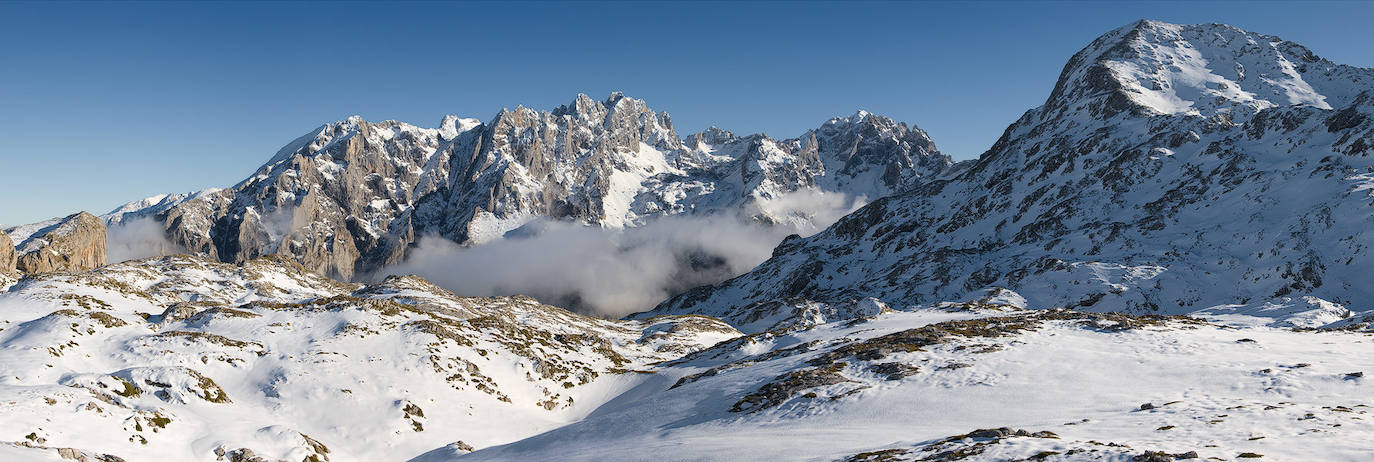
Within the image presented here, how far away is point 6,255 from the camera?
150 m

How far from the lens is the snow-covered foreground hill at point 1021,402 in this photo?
72.8ft

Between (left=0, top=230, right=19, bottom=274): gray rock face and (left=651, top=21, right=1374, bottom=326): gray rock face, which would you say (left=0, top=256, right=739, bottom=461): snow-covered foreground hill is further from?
(left=0, top=230, right=19, bottom=274): gray rock face

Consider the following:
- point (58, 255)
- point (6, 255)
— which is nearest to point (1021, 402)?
point (6, 255)

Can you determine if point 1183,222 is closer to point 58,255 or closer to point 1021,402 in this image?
point 1021,402

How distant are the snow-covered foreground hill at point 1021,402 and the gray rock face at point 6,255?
179409 mm

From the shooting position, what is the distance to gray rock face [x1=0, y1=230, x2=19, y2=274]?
5758 inches

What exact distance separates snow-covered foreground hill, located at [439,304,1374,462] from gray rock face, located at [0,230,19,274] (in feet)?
589

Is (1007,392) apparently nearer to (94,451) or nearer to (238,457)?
(238,457)

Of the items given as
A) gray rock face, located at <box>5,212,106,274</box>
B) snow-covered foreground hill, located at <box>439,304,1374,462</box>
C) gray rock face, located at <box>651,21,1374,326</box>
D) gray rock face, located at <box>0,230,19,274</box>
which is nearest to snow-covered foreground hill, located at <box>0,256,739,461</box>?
snow-covered foreground hill, located at <box>439,304,1374,462</box>

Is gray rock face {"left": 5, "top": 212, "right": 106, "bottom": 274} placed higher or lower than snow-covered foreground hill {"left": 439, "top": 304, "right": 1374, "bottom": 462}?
higher

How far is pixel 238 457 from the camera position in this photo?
33.4 m

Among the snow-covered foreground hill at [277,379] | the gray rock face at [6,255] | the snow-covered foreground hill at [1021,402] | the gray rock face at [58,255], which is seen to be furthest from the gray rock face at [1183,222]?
the gray rock face at [58,255]

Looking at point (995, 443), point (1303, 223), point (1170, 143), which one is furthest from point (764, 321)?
point (995, 443)

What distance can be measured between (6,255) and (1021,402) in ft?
718
